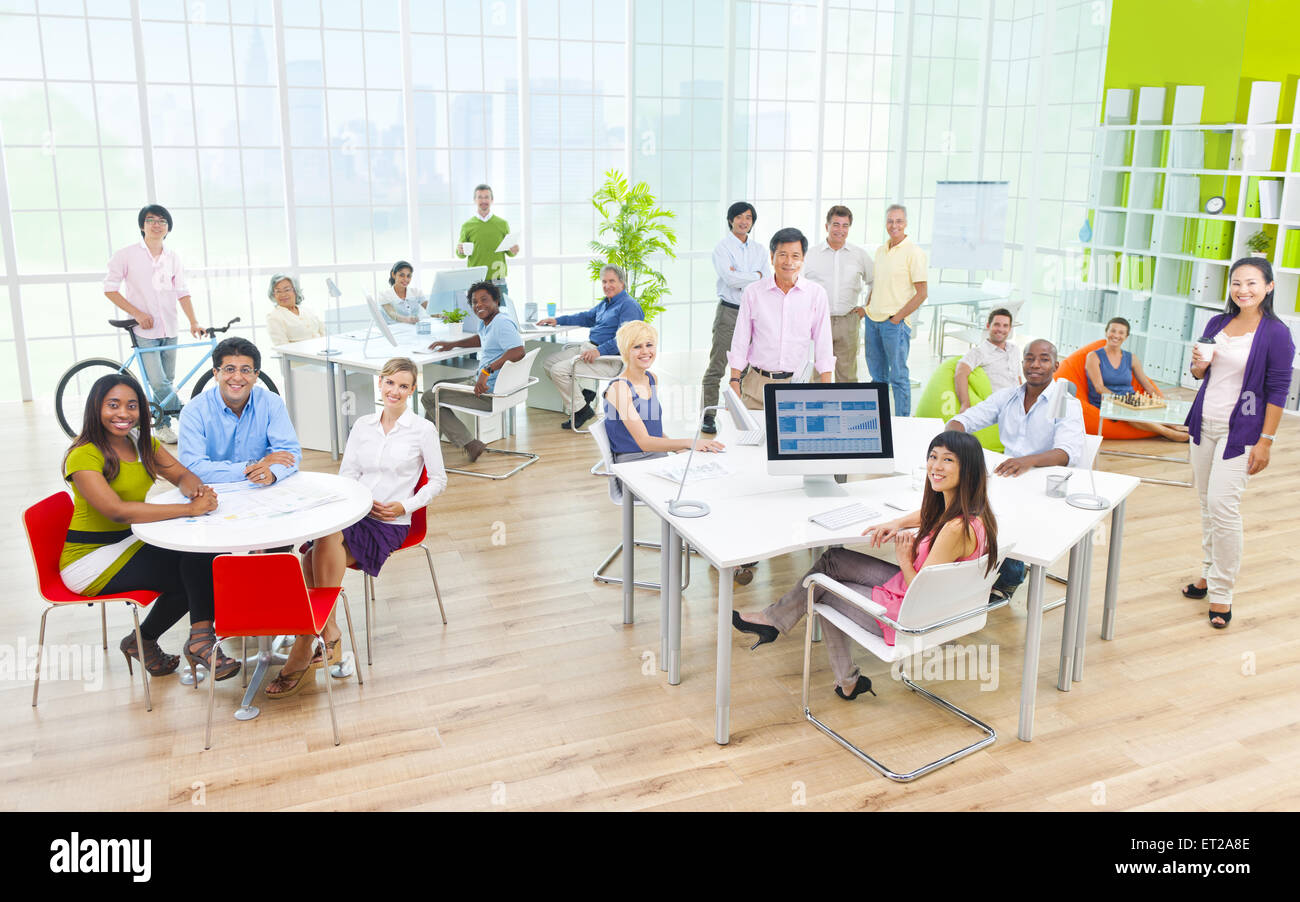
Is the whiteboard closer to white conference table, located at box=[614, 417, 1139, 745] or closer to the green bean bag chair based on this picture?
the green bean bag chair

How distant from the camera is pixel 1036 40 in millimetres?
9344

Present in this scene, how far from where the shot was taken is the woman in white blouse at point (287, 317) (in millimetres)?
7465

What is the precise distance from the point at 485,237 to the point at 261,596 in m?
5.92

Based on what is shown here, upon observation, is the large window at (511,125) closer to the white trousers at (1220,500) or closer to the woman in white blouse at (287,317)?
the woman in white blouse at (287,317)

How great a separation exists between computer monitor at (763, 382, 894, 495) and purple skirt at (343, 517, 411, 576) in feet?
5.31

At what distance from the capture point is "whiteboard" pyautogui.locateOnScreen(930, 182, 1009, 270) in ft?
30.6

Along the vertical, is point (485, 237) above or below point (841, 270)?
above

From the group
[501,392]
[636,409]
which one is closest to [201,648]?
[636,409]

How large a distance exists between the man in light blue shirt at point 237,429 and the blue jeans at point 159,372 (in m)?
3.50

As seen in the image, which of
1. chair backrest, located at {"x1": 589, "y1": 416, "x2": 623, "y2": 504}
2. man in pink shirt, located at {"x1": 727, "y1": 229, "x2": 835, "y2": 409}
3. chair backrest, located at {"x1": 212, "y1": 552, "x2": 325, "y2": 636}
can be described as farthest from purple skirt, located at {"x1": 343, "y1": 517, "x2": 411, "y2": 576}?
man in pink shirt, located at {"x1": 727, "y1": 229, "x2": 835, "y2": 409}

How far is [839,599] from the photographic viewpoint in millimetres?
3840

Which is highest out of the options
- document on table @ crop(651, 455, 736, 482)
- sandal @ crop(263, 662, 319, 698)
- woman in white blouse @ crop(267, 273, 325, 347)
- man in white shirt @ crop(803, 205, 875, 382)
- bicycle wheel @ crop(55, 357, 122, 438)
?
man in white shirt @ crop(803, 205, 875, 382)

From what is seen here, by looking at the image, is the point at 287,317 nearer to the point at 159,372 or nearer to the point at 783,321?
the point at 159,372

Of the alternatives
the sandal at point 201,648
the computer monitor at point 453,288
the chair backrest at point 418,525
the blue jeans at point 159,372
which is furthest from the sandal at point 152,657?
the computer monitor at point 453,288
